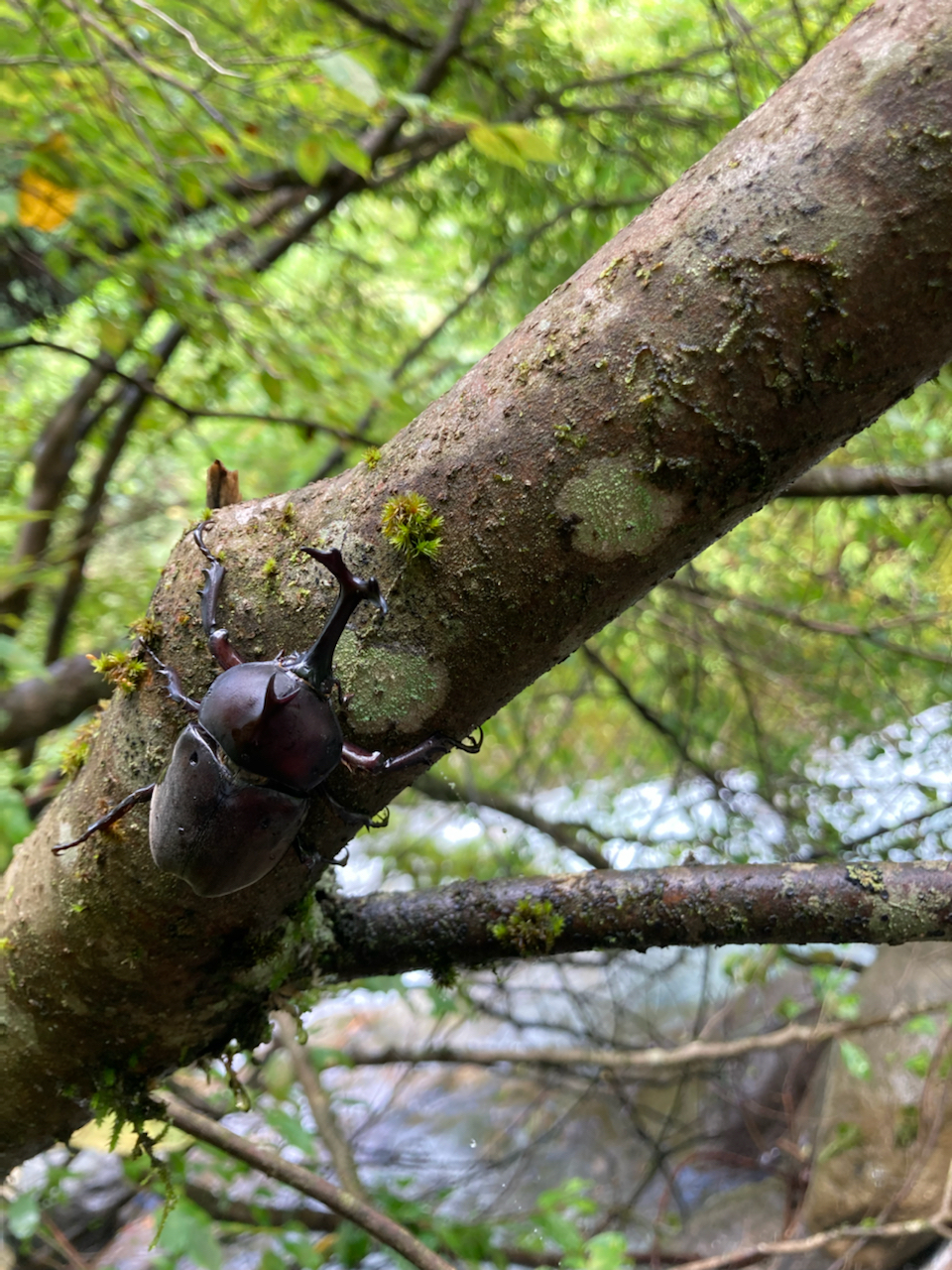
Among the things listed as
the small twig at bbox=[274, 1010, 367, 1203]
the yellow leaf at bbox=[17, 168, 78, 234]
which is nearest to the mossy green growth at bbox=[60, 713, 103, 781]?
the small twig at bbox=[274, 1010, 367, 1203]

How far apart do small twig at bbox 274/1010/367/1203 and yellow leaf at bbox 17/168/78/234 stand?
2.07m

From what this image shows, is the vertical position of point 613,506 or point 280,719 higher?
point 613,506

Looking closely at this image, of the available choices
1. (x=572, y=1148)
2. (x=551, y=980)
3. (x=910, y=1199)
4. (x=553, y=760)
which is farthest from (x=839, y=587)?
(x=551, y=980)

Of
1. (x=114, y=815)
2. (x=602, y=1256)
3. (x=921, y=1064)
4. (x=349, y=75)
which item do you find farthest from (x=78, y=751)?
(x=921, y=1064)

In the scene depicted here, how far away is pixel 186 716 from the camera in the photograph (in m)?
0.88

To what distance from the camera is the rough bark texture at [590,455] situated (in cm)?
62

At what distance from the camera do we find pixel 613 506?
27.8 inches

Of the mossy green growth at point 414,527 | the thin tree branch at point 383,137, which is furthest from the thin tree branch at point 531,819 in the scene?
the mossy green growth at point 414,527

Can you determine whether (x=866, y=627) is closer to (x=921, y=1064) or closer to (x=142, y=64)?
(x=921, y=1064)

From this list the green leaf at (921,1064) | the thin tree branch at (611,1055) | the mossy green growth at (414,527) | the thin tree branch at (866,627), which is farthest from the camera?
the green leaf at (921,1064)

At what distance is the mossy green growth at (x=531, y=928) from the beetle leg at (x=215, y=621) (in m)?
0.48

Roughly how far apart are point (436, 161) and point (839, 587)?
109 inches

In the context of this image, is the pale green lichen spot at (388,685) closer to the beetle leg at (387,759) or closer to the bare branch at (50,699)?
the beetle leg at (387,759)

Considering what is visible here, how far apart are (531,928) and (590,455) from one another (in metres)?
0.62
